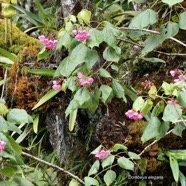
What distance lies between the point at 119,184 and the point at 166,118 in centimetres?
60

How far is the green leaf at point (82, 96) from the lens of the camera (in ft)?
4.84

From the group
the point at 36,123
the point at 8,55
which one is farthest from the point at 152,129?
the point at 8,55

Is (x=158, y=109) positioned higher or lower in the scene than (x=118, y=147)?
higher

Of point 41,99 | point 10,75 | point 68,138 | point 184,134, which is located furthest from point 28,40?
point 184,134

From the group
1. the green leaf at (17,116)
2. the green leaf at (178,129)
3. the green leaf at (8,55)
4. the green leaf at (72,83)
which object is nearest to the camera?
the green leaf at (17,116)

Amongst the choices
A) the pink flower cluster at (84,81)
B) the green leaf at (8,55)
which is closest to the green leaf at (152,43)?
the pink flower cluster at (84,81)

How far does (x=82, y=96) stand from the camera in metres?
1.48

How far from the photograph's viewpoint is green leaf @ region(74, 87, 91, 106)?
4.84ft

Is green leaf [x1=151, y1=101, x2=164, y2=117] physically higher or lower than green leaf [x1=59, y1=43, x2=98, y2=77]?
lower

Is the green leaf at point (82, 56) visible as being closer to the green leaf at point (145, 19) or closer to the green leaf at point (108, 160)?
the green leaf at point (145, 19)

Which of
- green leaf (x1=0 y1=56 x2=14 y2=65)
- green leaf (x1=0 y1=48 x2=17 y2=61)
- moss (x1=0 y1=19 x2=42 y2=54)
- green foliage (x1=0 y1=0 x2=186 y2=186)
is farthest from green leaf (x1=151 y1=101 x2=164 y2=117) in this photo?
moss (x1=0 y1=19 x2=42 y2=54)

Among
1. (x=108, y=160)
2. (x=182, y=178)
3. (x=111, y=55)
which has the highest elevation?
(x=111, y=55)

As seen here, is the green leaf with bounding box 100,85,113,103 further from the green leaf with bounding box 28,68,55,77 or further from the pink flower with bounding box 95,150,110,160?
the green leaf with bounding box 28,68,55,77

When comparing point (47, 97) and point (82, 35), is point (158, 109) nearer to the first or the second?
point (82, 35)
